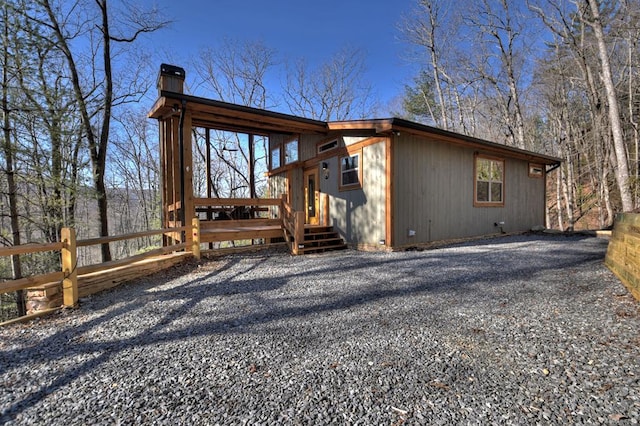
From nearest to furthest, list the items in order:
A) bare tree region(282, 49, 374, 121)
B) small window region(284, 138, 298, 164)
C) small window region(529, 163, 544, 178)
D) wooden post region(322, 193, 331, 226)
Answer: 1. wooden post region(322, 193, 331, 226)
2. small window region(284, 138, 298, 164)
3. small window region(529, 163, 544, 178)
4. bare tree region(282, 49, 374, 121)

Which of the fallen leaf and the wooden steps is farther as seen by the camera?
the wooden steps

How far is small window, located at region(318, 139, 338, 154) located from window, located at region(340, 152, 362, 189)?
1.68 ft

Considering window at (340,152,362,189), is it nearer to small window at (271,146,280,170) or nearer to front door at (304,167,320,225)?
front door at (304,167,320,225)

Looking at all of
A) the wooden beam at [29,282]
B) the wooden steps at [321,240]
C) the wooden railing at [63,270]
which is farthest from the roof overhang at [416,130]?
the wooden beam at [29,282]

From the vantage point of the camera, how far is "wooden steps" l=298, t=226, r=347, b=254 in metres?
7.05

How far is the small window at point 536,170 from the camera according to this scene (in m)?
10.1

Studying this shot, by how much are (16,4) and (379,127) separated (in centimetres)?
941

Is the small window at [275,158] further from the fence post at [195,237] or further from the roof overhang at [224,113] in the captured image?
the fence post at [195,237]

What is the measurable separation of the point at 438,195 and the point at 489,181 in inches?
98.4

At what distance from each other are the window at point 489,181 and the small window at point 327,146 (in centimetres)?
408

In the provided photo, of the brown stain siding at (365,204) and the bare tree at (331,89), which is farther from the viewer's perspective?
the bare tree at (331,89)

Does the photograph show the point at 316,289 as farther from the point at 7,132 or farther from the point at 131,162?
the point at 131,162

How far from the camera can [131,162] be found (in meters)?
18.5

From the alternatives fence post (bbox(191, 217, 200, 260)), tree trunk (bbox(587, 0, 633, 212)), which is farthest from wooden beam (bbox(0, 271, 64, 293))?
tree trunk (bbox(587, 0, 633, 212))
